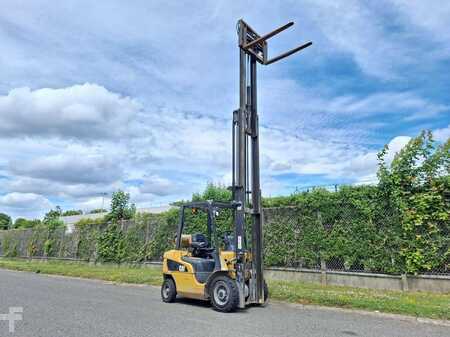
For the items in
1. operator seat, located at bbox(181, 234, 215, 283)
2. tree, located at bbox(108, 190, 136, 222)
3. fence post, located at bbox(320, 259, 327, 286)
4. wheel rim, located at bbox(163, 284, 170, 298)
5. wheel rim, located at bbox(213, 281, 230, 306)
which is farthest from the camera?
tree, located at bbox(108, 190, 136, 222)

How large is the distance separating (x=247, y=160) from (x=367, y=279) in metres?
4.86

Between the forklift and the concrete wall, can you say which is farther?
the concrete wall

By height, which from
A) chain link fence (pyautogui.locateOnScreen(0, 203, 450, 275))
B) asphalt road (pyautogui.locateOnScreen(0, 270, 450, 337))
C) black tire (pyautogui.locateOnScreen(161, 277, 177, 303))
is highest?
chain link fence (pyautogui.locateOnScreen(0, 203, 450, 275))

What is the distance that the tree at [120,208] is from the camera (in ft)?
64.6

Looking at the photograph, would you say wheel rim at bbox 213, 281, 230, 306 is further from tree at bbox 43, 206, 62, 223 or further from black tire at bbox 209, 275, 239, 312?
tree at bbox 43, 206, 62, 223

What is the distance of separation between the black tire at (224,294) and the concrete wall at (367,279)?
4.50 metres

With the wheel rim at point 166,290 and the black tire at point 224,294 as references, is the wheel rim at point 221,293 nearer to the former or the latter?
the black tire at point 224,294

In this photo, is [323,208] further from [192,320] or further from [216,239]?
[192,320]

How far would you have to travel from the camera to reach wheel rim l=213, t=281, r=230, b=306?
24.7 feet

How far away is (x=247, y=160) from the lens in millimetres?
8797

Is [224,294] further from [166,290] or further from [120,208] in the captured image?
[120,208]

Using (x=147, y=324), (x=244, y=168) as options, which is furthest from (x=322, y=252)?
(x=147, y=324)

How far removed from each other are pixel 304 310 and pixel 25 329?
207 inches

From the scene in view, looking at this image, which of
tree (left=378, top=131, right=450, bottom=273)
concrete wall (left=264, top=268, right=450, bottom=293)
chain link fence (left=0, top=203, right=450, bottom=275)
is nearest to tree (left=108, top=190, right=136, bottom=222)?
chain link fence (left=0, top=203, right=450, bottom=275)
